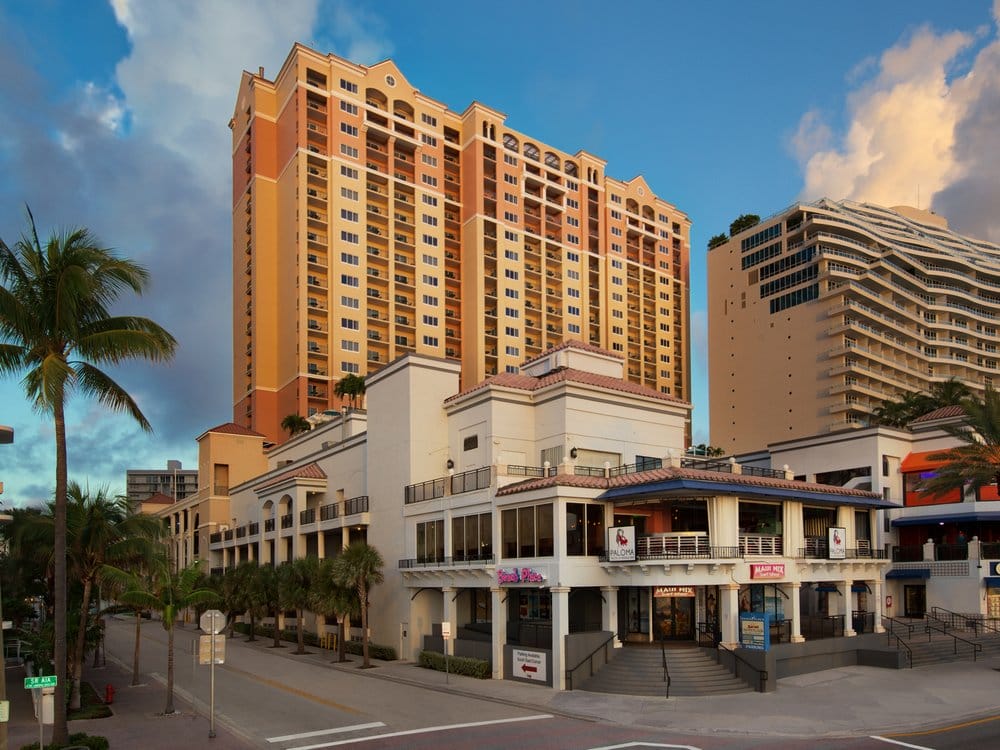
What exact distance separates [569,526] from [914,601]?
29668mm

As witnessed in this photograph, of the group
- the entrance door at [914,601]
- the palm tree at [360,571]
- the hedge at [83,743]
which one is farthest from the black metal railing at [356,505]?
the entrance door at [914,601]

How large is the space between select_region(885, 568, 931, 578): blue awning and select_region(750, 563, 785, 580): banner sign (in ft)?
67.5

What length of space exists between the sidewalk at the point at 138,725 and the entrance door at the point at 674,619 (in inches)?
651

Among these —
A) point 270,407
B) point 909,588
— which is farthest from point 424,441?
point 270,407

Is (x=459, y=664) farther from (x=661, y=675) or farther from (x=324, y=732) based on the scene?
(x=324, y=732)

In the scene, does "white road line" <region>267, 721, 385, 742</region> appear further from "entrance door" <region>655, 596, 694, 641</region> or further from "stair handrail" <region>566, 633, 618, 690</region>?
"entrance door" <region>655, 596, 694, 641</region>

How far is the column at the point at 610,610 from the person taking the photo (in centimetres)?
3212

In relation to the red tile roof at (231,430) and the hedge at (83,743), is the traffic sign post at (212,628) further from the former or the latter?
the red tile roof at (231,430)

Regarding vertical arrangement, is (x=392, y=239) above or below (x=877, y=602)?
above

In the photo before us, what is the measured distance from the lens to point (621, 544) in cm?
3138

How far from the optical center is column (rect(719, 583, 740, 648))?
30.7 metres

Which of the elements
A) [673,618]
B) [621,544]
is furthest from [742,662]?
[621,544]

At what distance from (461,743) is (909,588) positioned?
1515 inches

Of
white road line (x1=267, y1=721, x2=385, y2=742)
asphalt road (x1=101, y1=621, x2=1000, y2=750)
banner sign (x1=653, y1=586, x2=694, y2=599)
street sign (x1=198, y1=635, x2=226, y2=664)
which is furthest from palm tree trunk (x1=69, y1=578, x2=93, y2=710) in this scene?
banner sign (x1=653, y1=586, x2=694, y2=599)
